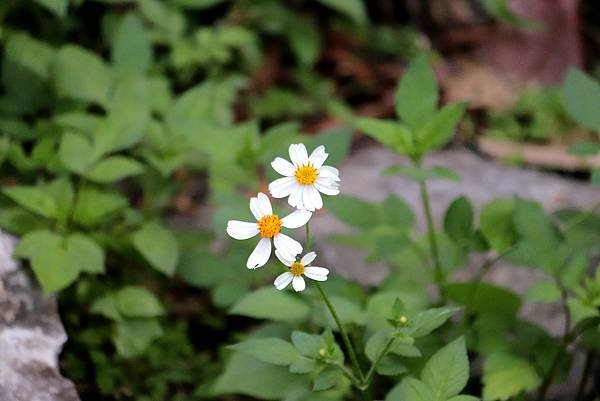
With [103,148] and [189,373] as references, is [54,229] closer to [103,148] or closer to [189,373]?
[103,148]

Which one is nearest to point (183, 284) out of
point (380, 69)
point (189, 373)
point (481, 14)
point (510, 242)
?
point (189, 373)

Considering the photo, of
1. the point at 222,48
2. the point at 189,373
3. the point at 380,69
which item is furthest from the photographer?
the point at 380,69

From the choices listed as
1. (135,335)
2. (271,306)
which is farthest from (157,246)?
(271,306)

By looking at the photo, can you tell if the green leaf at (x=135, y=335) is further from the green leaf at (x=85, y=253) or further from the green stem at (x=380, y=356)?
the green stem at (x=380, y=356)

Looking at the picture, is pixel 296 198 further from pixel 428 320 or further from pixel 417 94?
pixel 417 94

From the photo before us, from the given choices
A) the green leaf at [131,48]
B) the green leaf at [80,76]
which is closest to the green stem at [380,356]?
the green leaf at [80,76]

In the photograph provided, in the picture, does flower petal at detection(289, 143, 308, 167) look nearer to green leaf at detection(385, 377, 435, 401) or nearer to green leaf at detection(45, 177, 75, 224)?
green leaf at detection(385, 377, 435, 401)
